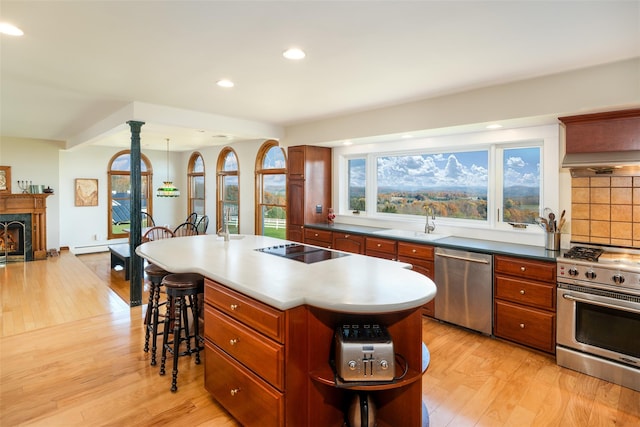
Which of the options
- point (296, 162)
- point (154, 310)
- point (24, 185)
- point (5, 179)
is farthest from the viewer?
point (24, 185)

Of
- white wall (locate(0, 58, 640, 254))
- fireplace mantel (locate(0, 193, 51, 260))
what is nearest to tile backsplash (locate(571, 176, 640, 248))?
white wall (locate(0, 58, 640, 254))

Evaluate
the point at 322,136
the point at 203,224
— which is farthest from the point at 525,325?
the point at 203,224

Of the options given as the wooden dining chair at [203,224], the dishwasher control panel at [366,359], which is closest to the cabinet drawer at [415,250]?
the dishwasher control panel at [366,359]

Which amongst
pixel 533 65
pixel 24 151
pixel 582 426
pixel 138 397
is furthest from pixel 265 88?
pixel 24 151

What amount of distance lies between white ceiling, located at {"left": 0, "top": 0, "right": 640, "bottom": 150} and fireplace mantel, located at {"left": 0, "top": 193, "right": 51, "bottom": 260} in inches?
158

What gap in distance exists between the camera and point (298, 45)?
2348 mm

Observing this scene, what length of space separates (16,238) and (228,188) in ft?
14.0

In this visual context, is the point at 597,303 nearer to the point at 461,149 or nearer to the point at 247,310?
the point at 461,149

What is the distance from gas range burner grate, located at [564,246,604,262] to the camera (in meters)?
2.76

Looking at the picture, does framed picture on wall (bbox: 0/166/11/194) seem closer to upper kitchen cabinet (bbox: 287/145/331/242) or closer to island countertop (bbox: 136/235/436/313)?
upper kitchen cabinet (bbox: 287/145/331/242)

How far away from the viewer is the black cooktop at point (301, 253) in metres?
2.61

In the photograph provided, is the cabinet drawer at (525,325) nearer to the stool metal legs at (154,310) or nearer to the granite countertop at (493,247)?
the granite countertop at (493,247)

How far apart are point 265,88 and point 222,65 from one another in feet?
2.20

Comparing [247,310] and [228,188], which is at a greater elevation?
[228,188]
